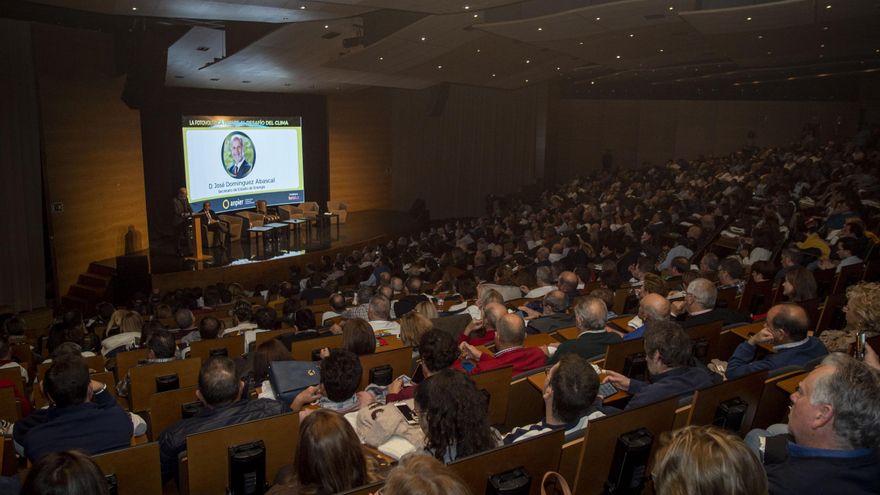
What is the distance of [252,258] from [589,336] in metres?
Result: 11.1

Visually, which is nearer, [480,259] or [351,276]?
[480,259]

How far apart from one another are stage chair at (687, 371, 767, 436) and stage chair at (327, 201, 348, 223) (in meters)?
16.6

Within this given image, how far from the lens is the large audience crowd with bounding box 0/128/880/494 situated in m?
2.11

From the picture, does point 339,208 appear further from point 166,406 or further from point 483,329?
point 166,406

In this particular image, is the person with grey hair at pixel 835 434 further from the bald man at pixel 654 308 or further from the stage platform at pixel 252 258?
the stage platform at pixel 252 258

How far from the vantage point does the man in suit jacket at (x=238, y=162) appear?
681 inches

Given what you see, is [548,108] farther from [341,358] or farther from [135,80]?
[341,358]

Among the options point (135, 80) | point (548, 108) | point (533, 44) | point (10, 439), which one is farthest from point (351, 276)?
point (548, 108)

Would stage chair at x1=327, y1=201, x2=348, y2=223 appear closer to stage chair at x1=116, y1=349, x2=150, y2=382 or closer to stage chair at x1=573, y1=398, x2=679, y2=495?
stage chair at x1=116, y1=349, x2=150, y2=382

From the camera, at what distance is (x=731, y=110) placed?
22.1 metres

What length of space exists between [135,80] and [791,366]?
40.2 feet

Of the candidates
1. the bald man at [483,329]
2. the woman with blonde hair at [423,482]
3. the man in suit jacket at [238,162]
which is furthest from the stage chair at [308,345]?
the man in suit jacket at [238,162]

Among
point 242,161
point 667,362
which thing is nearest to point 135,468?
point 667,362

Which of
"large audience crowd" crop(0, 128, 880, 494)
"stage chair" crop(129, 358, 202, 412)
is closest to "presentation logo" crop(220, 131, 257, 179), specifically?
"large audience crowd" crop(0, 128, 880, 494)
